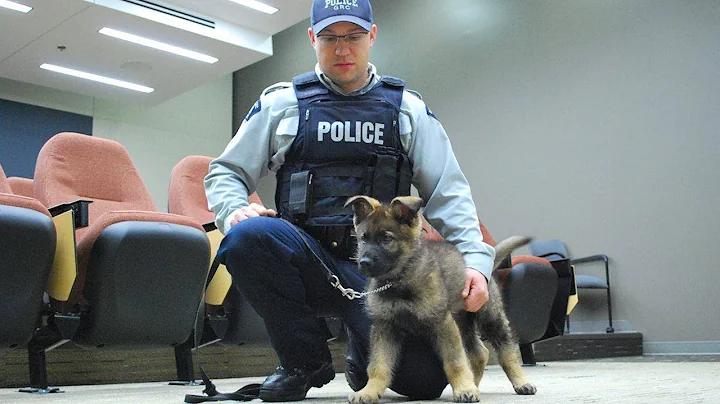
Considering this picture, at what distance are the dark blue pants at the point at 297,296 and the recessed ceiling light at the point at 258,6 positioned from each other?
231 inches

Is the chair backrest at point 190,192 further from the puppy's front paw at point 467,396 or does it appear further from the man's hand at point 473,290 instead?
the puppy's front paw at point 467,396

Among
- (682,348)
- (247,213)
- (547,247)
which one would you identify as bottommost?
(682,348)

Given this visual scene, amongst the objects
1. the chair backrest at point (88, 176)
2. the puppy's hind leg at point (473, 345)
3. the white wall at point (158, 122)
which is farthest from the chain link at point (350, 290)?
the white wall at point (158, 122)

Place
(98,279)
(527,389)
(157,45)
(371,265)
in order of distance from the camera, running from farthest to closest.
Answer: (157,45), (98,279), (527,389), (371,265)

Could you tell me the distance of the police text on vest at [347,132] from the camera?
2.06m

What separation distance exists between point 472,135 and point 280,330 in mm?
6216

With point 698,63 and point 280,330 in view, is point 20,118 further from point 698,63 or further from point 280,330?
point 280,330

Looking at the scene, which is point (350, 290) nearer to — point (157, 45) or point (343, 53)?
point (343, 53)

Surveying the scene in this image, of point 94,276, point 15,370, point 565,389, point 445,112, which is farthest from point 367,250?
point 445,112

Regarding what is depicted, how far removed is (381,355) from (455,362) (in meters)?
0.20

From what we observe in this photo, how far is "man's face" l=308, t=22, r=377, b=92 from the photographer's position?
2049 millimetres

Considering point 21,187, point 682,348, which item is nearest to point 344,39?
point 21,187

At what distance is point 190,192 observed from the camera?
13.2 feet

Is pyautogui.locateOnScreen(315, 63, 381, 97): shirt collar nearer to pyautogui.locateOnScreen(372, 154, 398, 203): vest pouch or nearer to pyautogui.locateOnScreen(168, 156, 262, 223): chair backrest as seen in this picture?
pyautogui.locateOnScreen(372, 154, 398, 203): vest pouch
